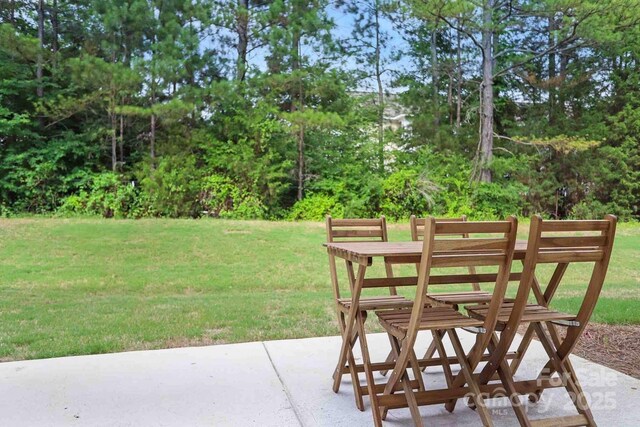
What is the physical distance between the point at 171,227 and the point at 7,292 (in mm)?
4024

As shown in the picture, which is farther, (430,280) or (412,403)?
(430,280)

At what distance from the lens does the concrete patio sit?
2.23 m

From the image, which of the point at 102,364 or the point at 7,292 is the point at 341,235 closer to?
the point at 102,364

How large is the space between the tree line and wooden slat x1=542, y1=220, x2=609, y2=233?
9761 mm

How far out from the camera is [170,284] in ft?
22.7

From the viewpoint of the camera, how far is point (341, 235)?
2998 millimetres

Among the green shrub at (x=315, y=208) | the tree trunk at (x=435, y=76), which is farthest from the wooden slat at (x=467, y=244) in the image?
the tree trunk at (x=435, y=76)

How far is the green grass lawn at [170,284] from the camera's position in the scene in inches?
157

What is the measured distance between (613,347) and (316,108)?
10.4m

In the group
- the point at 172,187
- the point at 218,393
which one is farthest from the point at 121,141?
the point at 218,393

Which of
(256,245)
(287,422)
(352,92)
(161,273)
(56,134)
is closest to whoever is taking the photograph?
(287,422)

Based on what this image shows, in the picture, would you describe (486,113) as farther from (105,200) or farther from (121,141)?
(105,200)

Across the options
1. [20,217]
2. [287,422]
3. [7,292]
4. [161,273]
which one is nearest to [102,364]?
[287,422]

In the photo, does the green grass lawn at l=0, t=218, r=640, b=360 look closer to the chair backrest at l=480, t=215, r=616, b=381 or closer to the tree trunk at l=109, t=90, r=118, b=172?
the chair backrest at l=480, t=215, r=616, b=381
